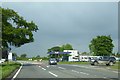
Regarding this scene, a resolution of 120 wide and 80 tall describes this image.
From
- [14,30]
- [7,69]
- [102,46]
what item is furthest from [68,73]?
[102,46]

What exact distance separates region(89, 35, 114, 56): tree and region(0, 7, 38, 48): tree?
67490 millimetres

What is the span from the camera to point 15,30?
62062 mm

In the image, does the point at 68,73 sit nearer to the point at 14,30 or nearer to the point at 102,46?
the point at 14,30

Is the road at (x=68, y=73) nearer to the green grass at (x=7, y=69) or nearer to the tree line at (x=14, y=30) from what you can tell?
the green grass at (x=7, y=69)

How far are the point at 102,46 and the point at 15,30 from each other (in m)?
75.2

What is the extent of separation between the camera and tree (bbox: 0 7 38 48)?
2413 inches

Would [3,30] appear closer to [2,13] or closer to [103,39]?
[2,13]

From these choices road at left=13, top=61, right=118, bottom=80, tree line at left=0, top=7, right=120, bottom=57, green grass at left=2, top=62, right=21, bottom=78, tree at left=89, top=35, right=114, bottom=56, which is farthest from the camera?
tree at left=89, top=35, right=114, bottom=56

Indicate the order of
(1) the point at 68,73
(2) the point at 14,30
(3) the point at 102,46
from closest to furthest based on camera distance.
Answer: (1) the point at 68,73 → (2) the point at 14,30 → (3) the point at 102,46

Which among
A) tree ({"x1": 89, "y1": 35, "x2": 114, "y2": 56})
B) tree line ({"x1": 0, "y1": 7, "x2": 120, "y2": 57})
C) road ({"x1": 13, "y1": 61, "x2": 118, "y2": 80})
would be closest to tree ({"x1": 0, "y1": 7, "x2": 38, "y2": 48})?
tree line ({"x1": 0, "y1": 7, "x2": 120, "y2": 57})

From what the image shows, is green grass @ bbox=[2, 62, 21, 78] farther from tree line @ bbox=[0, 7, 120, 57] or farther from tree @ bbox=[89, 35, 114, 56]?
tree @ bbox=[89, 35, 114, 56]

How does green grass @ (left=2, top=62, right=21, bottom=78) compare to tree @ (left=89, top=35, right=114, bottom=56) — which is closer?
green grass @ (left=2, top=62, right=21, bottom=78)

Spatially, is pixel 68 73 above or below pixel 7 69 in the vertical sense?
below

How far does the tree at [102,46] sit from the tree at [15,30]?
67.5 metres
